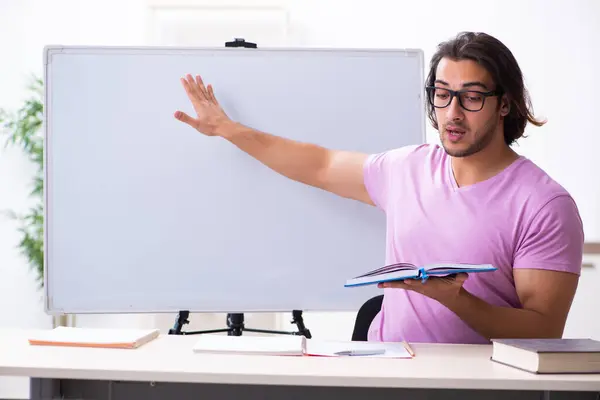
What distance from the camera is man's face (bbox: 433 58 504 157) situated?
1.79 metres

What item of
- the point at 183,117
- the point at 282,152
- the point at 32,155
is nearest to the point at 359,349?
the point at 282,152

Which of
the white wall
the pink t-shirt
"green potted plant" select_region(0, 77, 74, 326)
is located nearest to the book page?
the pink t-shirt

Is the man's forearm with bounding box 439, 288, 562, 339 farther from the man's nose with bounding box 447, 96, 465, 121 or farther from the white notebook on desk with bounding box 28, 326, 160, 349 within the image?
the white notebook on desk with bounding box 28, 326, 160, 349

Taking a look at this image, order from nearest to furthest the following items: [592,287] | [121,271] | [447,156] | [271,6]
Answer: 1. [447,156]
2. [121,271]
3. [592,287]
4. [271,6]

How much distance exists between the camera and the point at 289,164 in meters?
2.24

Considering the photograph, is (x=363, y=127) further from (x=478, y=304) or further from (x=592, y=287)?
(x=592, y=287)

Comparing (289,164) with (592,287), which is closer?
(289,164)

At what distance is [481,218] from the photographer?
178 centimetres

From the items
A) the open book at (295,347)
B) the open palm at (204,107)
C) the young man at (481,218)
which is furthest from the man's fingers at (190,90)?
the open book at (295,347)

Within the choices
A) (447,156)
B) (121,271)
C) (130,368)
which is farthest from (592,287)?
(130,368)

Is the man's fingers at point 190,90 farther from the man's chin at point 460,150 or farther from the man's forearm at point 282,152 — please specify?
the man's chin at point 460,150

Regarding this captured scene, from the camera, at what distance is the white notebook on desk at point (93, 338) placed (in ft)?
4.96

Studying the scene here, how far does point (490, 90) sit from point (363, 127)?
69 cm

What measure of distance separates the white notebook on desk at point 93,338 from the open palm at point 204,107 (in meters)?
0.82
